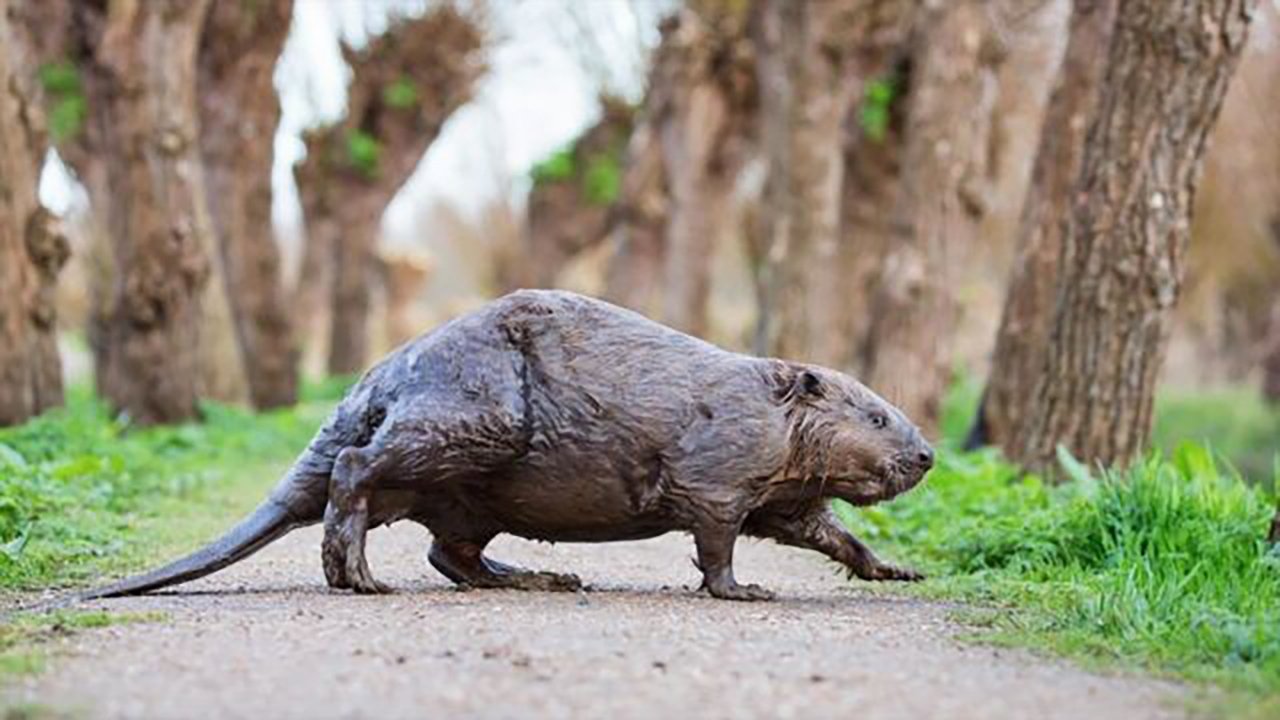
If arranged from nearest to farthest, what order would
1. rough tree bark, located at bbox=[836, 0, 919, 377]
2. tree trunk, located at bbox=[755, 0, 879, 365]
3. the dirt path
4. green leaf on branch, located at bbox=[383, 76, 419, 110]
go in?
the dirt path → tree trunk, located at bbox=[755, 0, 879, 365] → rough tree bark, located at bbox=[836, 0, 919, 377] → green leaf on branch, located at bbox=[383, 76, 419, 110]

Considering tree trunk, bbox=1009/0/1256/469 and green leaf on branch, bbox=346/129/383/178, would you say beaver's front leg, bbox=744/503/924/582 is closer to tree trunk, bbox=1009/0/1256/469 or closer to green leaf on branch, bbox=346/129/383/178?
tree trunk, bbox=1009/0/1256/469

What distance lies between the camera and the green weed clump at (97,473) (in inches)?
344

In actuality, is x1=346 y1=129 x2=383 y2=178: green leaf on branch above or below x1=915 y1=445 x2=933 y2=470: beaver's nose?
above

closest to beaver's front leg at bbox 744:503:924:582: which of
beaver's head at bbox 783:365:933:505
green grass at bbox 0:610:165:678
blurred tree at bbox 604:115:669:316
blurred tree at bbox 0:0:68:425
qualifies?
beaver's head at bbox 783:365:933:505

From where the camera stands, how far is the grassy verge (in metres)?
5.91

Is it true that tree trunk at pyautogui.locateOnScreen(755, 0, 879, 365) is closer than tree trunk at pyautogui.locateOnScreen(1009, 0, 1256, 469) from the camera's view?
No

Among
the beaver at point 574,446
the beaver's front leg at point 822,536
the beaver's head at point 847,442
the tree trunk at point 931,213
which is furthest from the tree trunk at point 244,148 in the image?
the beaver's head at point 847,442

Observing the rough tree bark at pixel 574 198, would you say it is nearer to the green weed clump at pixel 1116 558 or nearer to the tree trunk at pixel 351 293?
the tree trunk at pixel 351 293

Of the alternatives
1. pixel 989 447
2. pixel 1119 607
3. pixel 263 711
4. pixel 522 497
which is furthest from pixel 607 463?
pixel 989 447

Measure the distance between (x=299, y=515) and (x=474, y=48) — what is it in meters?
26.4

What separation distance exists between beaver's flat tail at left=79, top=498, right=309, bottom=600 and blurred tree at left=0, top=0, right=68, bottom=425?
6948mm

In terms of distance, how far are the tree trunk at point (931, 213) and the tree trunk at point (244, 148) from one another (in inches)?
350

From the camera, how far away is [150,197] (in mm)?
17812

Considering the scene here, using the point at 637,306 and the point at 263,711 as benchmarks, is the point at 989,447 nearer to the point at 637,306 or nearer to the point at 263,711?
the point at 263,711
